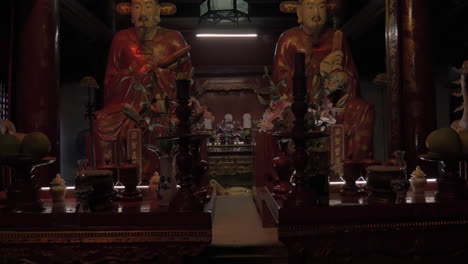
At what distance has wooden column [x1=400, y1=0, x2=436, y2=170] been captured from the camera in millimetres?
3195

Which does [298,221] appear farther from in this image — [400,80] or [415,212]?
[400,80]

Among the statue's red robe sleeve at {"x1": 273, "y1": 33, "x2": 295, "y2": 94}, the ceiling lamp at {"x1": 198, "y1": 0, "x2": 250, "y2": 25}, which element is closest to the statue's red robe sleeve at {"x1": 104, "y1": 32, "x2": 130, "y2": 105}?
the statue's red robe sleeve at {"x1": 273, "y1": 33, "x2": 295, "y2": 94}

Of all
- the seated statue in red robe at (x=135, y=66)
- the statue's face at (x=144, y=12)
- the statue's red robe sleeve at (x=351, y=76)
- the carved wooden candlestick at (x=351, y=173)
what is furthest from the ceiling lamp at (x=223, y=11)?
the carved wooden candlestick at (x=351, y=173)

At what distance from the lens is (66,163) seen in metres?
5.45

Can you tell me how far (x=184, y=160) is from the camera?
127 centimetres

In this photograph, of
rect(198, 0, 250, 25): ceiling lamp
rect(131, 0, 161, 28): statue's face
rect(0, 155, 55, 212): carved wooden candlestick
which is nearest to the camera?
rect(0, 155, 55, 212): carved wooden candlestick

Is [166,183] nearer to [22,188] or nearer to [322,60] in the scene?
[22,188]

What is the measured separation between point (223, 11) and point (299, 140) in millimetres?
4842

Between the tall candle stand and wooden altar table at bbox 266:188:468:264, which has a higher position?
the tall candle stand

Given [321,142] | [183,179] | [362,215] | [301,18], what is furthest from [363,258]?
[301,18]

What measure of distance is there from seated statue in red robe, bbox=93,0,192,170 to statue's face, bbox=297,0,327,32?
1.08 metres

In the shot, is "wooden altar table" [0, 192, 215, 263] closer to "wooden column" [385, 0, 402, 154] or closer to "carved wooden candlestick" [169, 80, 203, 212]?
"carved wooden candlestick" [169, 80, 203, 212]

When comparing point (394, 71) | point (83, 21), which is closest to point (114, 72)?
point (83, 21)

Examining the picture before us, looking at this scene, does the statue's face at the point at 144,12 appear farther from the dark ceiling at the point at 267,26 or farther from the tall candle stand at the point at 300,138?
the tall candle stand at the point at 300,138
